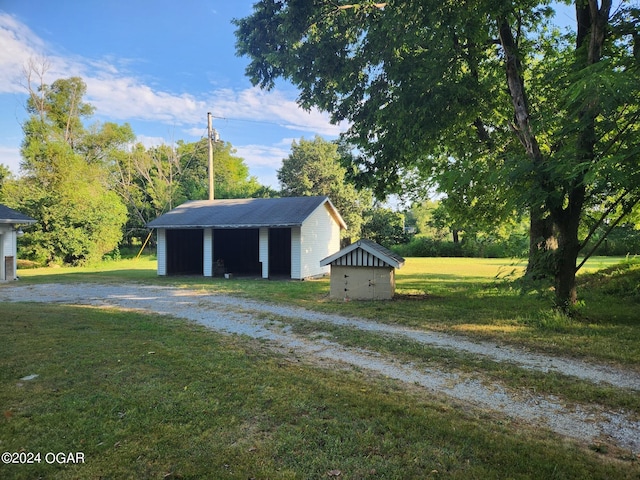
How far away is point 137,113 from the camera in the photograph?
3888cm

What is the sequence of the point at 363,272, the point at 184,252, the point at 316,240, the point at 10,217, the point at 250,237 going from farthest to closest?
the point at 250,237, the point at 184,252, the point at 316,240, the point at 10,217, the point at 363,272

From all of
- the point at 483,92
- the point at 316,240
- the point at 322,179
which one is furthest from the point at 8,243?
the point at 322,179

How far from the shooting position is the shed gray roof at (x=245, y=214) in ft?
53.2

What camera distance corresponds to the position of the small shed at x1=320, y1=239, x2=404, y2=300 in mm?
10250

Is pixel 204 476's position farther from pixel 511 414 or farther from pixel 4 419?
pixel 511 414

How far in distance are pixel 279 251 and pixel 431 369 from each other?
1595 cm

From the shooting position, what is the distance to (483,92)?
8.82 m

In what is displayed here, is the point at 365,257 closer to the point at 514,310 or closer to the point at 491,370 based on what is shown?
the point at 514,310

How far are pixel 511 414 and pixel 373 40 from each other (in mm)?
7861

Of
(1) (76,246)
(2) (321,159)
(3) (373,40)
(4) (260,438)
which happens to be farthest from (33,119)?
(4) (260,438)

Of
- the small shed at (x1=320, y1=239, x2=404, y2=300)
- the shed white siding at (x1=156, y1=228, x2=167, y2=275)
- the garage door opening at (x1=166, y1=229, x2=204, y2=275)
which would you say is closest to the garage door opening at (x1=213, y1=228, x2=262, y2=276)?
the garage door opening at (x1=166, y1=229, x2=204, y2=275)

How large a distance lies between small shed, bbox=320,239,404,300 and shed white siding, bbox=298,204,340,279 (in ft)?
18.9

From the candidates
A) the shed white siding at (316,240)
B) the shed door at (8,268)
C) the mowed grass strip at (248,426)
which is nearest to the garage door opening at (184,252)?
the shed door at (8,268)

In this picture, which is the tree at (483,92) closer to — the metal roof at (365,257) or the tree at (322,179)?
the metal roof at (365,257)
